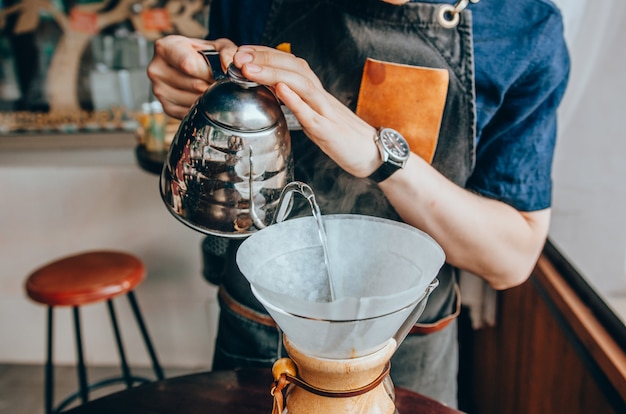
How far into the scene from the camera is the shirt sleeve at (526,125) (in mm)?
1011

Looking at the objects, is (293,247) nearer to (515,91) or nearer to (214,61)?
(214,61)

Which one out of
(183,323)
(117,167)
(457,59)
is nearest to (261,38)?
(457,59)

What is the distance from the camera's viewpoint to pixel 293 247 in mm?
775

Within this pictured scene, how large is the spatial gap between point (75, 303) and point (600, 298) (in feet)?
6.16

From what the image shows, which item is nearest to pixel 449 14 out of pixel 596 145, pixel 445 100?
pixel 445 100

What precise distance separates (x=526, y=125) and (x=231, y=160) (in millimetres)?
647

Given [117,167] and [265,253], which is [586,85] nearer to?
[265,253]

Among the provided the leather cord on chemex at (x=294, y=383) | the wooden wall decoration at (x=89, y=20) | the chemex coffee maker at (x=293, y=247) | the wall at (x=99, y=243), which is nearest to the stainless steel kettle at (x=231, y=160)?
the chemex coffee maker at (x=293, y=247)

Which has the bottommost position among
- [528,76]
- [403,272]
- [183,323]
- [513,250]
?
[183,323]

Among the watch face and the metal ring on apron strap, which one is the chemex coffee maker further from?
the metal ring on apron strap

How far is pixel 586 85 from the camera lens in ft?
5.34

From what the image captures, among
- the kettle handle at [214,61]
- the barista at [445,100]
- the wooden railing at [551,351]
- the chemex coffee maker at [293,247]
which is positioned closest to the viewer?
the chemex coffee maker at [293,247]

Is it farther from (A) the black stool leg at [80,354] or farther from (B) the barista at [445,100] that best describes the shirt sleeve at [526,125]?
(A) the black stool leg at [80,354]

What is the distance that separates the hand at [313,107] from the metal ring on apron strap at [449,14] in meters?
0.28
